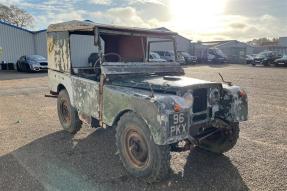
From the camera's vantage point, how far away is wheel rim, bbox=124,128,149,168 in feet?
12.4

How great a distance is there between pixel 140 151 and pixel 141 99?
2.52 ft

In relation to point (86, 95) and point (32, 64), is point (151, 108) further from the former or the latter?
point (32, 64)

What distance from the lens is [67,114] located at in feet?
19.9

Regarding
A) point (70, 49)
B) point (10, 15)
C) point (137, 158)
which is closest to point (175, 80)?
point (137, 158)

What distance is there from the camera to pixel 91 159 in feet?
15.1

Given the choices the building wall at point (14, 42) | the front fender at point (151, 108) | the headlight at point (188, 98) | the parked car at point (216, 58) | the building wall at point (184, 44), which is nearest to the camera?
the front fender at point (151, 108)

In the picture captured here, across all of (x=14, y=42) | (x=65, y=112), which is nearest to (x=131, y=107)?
(x=65, y=112)

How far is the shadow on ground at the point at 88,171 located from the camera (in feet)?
12.2

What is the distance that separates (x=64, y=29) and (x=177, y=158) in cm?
324

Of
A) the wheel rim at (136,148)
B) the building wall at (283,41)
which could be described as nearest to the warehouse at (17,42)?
the wheel rim at (136,148)

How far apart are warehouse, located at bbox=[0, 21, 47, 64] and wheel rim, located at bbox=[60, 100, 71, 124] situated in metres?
23.1

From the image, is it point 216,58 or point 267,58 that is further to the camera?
point 216,58

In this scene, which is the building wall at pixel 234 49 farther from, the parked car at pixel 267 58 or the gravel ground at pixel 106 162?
the gravel ground at pixel 106 162

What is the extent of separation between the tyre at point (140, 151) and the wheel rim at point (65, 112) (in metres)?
2.23
